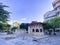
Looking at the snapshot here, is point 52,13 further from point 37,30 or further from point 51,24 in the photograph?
point 51,24

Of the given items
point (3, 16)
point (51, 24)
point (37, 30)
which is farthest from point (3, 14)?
point (51, 24)

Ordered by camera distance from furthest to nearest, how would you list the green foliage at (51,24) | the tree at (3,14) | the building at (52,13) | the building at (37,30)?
the green foliage at (51,24) < the building at (37,30) < the building at (52,13) < the tree at (3,14)

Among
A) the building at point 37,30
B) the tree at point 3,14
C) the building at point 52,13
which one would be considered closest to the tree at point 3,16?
the tree at point 3,14

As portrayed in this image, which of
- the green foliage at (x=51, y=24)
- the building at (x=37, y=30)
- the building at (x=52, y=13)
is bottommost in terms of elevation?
the building at (x=37, y=30)

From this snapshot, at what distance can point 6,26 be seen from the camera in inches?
85.0

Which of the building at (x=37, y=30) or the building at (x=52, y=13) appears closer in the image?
the building at (x=52, y=13)

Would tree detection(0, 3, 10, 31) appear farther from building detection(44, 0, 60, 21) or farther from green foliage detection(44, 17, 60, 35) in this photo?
green foliage detection(44, 17, 60, 35)

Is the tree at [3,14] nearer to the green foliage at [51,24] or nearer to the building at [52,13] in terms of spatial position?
the building at [52,13]

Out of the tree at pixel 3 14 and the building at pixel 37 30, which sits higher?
the tree at pixel 3 14

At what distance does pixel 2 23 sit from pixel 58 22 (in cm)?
241

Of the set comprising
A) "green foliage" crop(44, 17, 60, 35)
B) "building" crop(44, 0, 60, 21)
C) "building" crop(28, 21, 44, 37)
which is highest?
"building" crop(44, 0, 60, 21)

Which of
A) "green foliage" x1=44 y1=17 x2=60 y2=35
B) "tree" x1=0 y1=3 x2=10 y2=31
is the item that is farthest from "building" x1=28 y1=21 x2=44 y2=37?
"tree" x1=0 y1=3 x2=10 y2=31

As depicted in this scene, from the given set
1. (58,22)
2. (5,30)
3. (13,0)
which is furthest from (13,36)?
(58,22)

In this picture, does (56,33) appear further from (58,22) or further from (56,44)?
(58,22)
